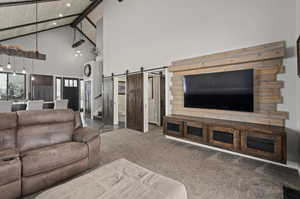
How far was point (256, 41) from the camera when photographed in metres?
2.97

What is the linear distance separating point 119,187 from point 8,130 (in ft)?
6.62

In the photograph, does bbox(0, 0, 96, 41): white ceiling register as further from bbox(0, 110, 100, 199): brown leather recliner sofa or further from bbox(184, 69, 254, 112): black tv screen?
bbox(184, 69, 254, 112): black tv screen

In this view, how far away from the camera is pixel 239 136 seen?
276cm

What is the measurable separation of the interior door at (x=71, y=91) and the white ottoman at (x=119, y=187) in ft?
30.5

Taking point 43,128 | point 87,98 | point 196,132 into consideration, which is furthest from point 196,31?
point 87,98

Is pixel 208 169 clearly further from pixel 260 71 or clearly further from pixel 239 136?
pixel 260 71

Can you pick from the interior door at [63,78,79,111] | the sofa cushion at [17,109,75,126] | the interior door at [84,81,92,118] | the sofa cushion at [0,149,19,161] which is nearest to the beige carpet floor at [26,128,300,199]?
the sofa cushion at [0,149,19,161]

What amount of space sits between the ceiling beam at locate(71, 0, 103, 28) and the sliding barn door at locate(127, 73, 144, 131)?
450cm

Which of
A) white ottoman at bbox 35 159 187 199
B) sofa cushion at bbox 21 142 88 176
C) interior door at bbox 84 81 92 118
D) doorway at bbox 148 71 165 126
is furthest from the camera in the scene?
interior door at bbox 84 81 92 118

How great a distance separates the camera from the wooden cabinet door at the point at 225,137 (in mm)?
2793

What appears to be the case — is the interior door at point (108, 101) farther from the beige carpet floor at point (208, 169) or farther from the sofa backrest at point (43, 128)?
the sofa backrest at point (43, 128)

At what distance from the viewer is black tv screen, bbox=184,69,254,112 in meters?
2.99

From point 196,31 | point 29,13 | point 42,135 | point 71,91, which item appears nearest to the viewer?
point 42,135

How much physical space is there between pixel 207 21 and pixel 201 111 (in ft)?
7.47
